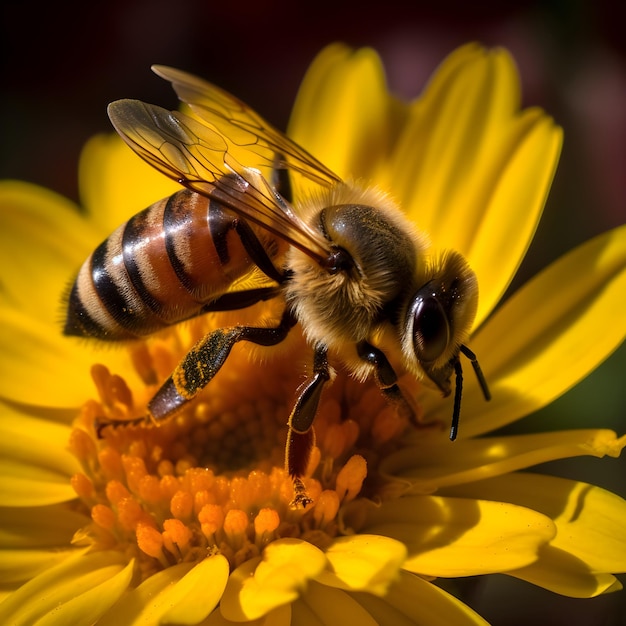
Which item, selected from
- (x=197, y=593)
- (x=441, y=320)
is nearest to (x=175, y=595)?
(x=197, y=593)

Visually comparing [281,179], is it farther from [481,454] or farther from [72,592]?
[72,592]

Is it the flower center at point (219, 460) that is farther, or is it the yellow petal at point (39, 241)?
the yellow petal at point (39, 241)

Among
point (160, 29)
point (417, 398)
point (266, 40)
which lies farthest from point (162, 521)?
point (160, 29)

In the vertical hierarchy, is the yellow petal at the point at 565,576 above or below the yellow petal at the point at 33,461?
above

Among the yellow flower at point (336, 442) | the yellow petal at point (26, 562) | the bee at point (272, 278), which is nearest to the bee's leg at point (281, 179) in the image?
the bee at point (272, 278)

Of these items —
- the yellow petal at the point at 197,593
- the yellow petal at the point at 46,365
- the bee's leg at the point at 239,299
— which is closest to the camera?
the yellow petal at the point at 197,593

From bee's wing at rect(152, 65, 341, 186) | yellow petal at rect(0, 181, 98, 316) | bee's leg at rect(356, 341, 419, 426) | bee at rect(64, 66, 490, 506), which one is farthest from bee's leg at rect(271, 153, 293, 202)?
yellow petal at rect(0, 181, 98, 316)

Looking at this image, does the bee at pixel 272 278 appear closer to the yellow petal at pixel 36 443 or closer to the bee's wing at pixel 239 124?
the bee's wing at pixel 239 124
